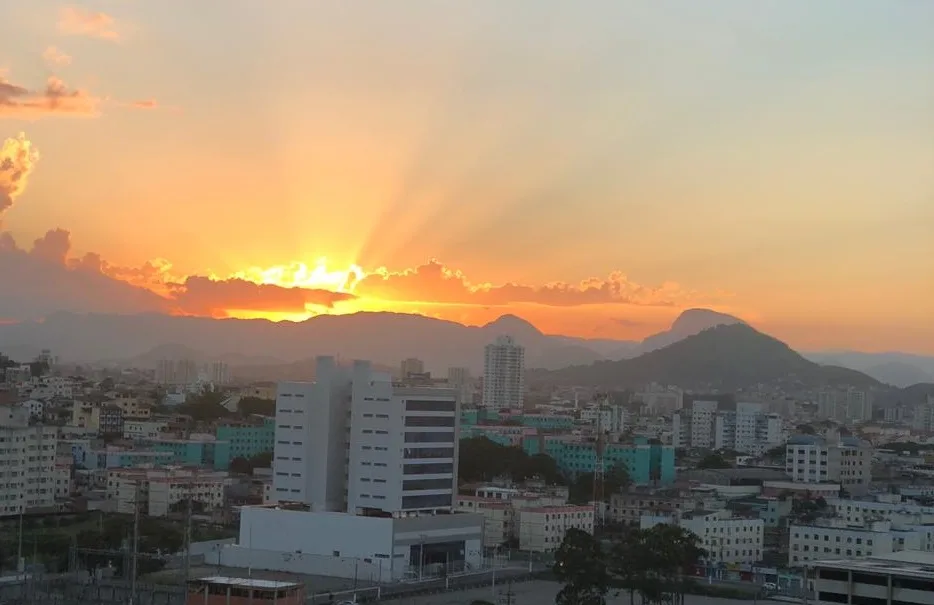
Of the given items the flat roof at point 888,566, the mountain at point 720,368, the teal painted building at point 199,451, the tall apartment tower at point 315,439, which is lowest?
the teal painted building at point 199,451

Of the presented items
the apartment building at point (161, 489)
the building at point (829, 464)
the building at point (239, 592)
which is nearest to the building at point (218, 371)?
the building at point (829, 464)

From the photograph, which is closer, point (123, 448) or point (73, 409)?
point (123, 448)

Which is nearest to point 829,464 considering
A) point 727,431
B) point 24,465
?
point 24,465

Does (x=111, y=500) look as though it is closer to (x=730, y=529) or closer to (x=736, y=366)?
(x=730, y=529)

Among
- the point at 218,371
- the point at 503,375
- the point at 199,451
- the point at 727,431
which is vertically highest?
the point at 503,375

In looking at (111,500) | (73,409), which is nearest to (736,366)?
(73,409)

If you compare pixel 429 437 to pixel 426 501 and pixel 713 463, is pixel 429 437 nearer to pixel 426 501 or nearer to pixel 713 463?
pixel 426 501

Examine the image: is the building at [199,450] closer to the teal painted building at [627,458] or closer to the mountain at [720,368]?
the teal painted building at [627,458]
